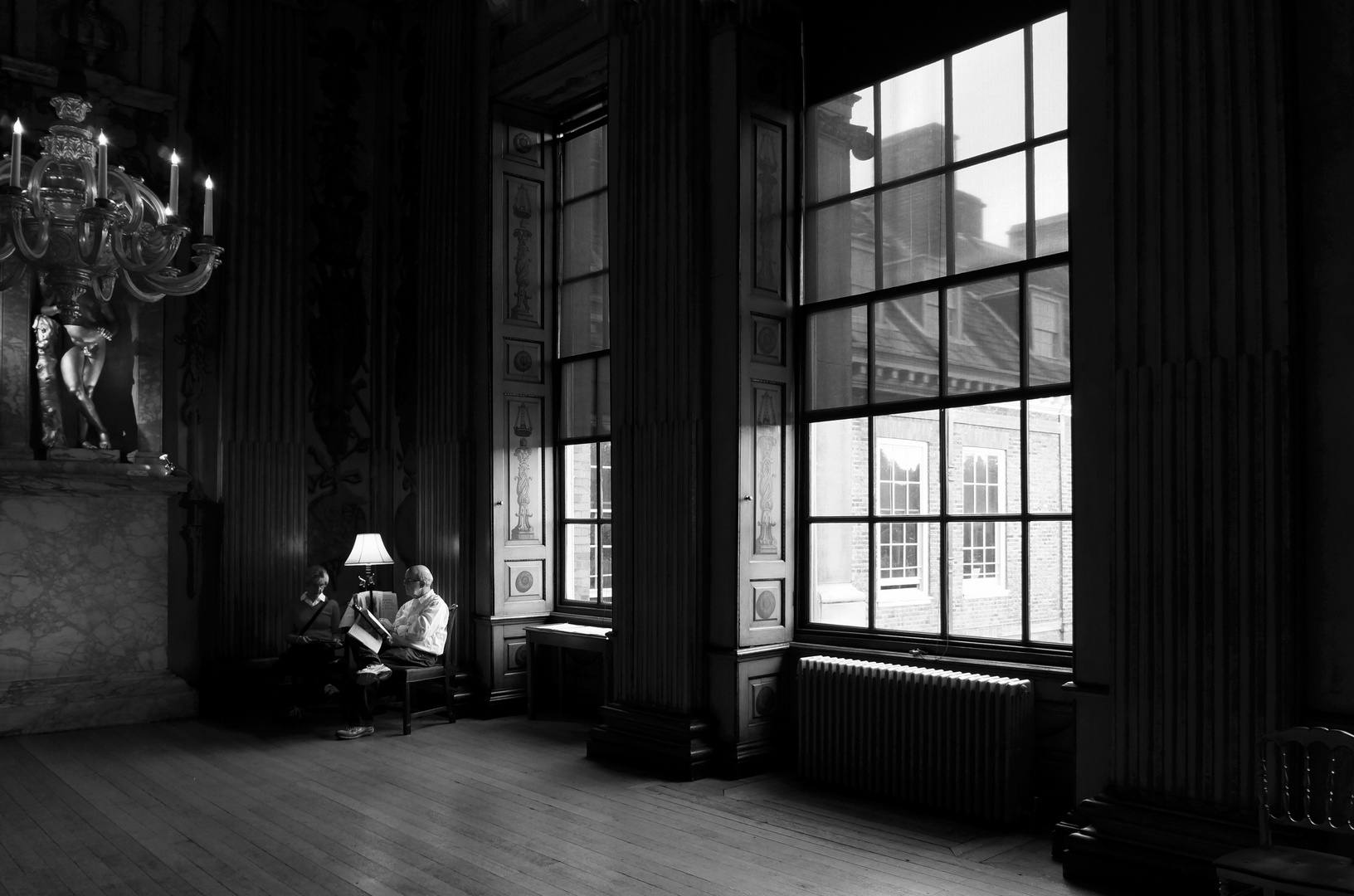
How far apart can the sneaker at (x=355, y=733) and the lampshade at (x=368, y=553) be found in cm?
121

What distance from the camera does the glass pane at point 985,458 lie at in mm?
5184

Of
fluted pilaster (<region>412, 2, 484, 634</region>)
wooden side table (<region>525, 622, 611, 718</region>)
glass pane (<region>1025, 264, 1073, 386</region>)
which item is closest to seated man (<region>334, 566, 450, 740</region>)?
fluted pilaster (<region>412, 2, 484, 634</region>)

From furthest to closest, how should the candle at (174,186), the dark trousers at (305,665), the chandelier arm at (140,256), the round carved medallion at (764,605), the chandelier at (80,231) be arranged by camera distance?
the dark trousers at (305,665) → the round carved medallion at (764,605) → the chandelier arm at (140,256) → the candle at (174,186) → the chandelier at (80,231)

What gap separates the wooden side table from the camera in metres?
6.95

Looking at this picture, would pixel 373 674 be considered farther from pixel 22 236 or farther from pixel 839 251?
pixel 839 251

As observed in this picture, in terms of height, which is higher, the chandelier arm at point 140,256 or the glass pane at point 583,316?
the glass pane at point 583,316

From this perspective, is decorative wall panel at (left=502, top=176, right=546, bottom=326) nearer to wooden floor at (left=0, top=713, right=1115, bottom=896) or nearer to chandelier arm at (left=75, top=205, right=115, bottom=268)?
wooden floor at (left=0, top=713, right=1115, bottom=896)

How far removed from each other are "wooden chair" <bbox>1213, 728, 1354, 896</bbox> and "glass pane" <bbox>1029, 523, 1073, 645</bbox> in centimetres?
127

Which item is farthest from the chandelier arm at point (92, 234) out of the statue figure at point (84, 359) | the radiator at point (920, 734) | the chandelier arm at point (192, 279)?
the radiator at point (920, 734)

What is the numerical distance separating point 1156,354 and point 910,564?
1.88m

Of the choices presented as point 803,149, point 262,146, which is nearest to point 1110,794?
point 803,149

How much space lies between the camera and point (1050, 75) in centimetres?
508

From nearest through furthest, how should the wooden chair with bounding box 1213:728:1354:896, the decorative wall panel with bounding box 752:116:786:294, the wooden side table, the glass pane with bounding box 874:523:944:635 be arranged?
the wooden chair with bounding box 1213:728:1354:896
the glass pane with bounding box 874:523:944:635
the decorative wall panel with bounding box 752:116:786:294
the wooden side table

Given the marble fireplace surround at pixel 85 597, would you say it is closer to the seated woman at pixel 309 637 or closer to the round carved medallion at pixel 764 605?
the seated woman at pixel 309 637
